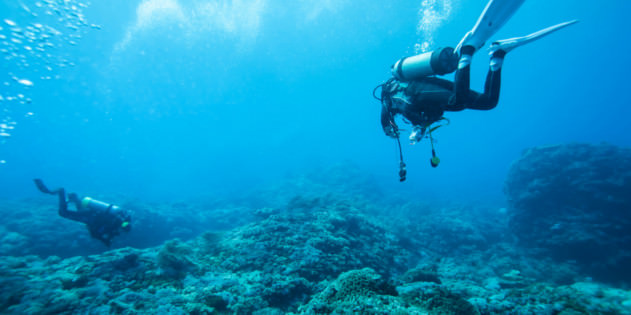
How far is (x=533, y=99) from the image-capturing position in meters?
147

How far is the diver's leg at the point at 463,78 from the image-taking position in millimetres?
3582

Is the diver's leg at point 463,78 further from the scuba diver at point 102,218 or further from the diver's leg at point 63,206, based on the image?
the diver's leg at point 63,206

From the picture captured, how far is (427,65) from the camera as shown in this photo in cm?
403

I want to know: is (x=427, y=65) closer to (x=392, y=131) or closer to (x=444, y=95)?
(x=444, y=95)

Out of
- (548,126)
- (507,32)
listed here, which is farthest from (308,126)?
(548,126)

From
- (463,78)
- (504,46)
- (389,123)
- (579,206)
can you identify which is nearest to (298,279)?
(389,123)

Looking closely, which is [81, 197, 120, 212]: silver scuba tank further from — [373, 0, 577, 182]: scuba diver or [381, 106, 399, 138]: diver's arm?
[373, 0, 577, 182]: scuba diver

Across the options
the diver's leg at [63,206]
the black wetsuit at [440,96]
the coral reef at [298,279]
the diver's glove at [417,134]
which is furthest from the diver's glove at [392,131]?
the diver's leg at [63,206]

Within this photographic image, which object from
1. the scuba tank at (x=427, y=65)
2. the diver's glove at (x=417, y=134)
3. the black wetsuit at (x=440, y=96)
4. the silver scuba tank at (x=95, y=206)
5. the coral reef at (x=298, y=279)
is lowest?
the coral reef at (x=298, y=279)

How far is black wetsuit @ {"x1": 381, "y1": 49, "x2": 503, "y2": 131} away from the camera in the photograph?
3.68m

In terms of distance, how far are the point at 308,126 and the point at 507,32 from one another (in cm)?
8448

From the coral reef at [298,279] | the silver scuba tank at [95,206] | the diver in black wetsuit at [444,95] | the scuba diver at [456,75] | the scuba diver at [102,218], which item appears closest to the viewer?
the coral reef at [298,279]

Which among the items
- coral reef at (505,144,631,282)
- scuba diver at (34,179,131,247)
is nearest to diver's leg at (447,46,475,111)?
scuba diver at (34,179,131,247)

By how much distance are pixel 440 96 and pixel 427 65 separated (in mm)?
599
